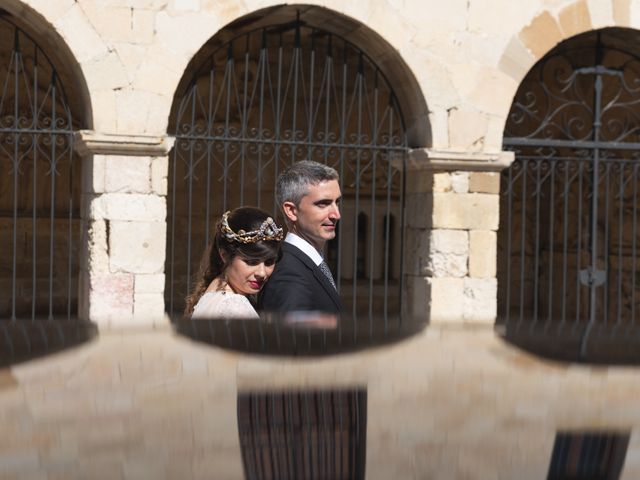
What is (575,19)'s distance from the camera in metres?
7.55

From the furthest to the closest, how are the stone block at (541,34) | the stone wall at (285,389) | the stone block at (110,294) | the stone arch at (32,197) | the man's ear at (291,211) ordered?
the stone arch at (32,197)
the stone block at (541,34)
the stone block at (110,294)
the man's ear at (291,211)
the stone wall at (285,389)

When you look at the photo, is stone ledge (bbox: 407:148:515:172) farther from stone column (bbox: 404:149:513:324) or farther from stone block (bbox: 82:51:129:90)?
stone block (bbox: 82:51:129:90)

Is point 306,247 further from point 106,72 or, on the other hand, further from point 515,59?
point 515,59

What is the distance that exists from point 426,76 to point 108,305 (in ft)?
8.71

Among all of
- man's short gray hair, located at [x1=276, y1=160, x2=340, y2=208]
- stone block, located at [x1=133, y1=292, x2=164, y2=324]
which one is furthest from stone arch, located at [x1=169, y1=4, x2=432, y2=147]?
man's short gray hair, located at [x1=276, y1=160, x2=340, y2=208]

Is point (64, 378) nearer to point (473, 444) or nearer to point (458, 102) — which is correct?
point (473, 444)

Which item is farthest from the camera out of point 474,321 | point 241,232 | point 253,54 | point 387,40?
point 253,54

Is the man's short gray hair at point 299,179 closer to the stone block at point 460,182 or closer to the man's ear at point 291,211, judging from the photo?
the man's ear at point 291,211

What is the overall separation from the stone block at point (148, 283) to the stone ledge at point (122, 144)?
781 mm

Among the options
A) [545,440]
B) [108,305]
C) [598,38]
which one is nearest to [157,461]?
[545,440]

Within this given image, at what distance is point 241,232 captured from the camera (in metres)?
3.43

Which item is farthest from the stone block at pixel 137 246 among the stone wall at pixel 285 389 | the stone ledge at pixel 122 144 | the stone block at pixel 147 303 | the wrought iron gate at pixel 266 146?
the stone wall at pixel 285 389

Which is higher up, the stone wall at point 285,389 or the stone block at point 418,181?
the stone block at point 418,181

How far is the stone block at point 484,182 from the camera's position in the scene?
7.41 meters
